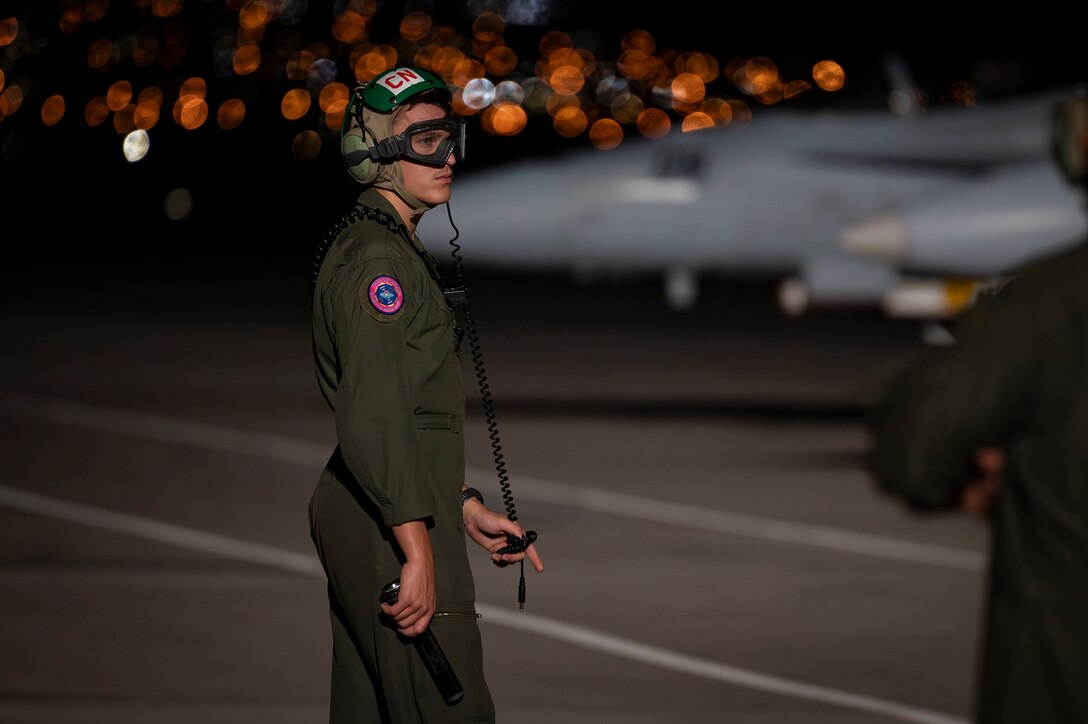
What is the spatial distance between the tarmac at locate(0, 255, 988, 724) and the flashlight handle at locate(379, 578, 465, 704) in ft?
3.64

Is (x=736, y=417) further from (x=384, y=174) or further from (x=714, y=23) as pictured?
(x=714, y=23)

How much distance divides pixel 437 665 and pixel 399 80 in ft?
4.36

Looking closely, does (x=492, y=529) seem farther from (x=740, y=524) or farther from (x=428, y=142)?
(x=740, y=524)

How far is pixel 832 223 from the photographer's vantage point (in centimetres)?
1848

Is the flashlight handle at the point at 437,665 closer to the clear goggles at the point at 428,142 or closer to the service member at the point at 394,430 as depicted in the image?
the service member at the point at 394,430

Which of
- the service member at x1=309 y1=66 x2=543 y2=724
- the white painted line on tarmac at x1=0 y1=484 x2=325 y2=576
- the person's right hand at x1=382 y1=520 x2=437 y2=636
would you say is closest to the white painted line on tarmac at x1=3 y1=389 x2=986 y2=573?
the white painted line on tarmac at x1=0 y1=484 x2=325 y2=576

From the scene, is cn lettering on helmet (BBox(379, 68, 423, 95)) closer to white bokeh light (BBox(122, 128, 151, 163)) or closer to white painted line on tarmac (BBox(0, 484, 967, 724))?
white painted line on tarmac (BBox(0, 484, 967, 724))

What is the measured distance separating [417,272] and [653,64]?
180105 millimetres

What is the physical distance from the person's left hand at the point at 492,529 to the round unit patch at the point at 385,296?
591 mm

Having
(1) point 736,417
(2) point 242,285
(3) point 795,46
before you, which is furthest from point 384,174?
(3) point 795,46

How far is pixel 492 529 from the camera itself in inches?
174

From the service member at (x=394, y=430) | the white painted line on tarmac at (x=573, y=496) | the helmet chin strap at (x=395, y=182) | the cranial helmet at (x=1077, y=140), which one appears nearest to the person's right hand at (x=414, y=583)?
the service member at (x=394, y=430)

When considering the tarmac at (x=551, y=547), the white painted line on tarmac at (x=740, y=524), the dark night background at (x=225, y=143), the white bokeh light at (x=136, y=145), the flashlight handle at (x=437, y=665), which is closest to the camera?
the flashlight handle at (x=437, y=665)

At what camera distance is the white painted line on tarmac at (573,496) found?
10.3m
